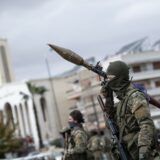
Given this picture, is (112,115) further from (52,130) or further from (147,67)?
(52,130)

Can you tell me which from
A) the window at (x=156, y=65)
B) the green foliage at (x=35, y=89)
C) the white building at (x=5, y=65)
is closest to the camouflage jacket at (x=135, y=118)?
the window at (x=156, y=65)

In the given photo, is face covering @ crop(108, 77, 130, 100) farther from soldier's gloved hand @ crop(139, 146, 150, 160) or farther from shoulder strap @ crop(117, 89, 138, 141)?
soldier's gloved hand @ crop(139, 146, 150, 160)

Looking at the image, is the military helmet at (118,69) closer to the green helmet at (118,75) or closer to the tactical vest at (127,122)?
the green helmet at (118,75)

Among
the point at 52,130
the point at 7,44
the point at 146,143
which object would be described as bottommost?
the point at 146,143

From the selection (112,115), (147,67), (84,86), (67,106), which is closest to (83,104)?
(84,86)

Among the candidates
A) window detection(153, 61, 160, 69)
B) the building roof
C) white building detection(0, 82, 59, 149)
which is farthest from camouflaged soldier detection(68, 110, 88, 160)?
white building detection(0, 82, 59, 149)

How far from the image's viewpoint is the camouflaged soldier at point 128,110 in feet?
23.2

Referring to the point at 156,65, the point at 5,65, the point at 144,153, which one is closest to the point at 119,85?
the point at 144,153

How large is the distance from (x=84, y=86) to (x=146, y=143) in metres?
84.3

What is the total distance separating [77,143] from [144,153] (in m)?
4.91

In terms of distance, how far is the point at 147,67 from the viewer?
265 feet

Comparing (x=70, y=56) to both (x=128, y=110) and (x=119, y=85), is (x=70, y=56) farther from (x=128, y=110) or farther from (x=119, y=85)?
(x=128, y=110)

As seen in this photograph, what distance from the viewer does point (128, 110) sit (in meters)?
7.34

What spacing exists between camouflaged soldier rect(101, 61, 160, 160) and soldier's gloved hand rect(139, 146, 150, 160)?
7.5 inches
